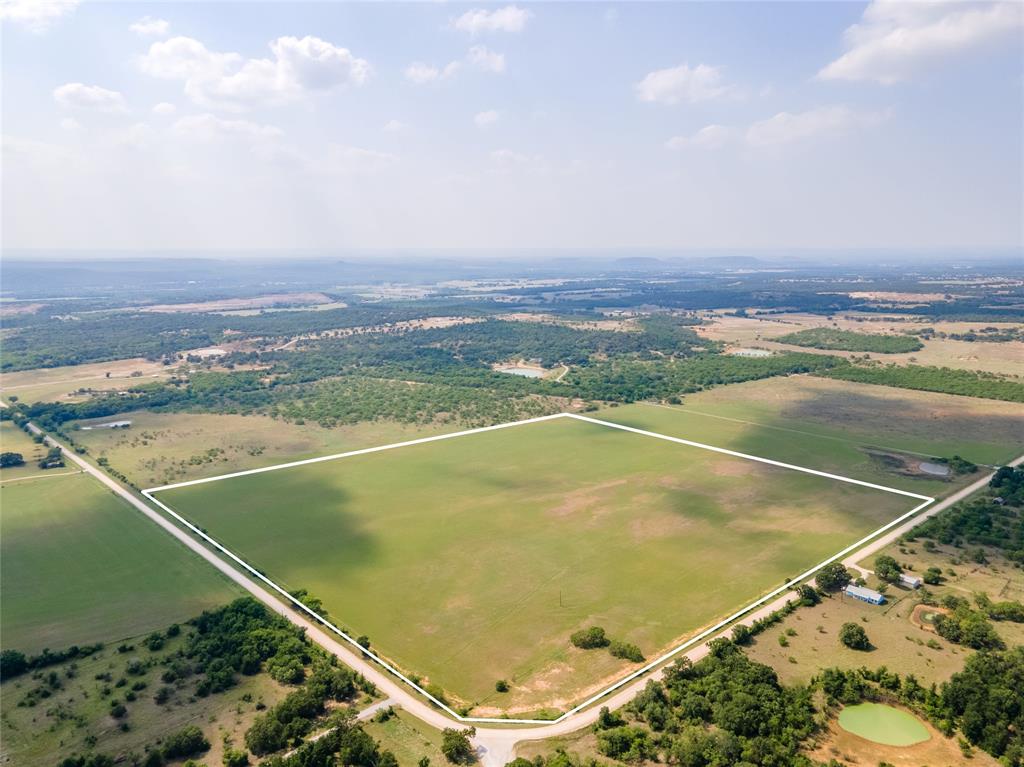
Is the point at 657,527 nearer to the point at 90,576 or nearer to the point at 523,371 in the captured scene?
the point at 90,576

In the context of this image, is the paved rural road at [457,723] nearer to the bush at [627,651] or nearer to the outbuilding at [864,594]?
the bush at [627,651]

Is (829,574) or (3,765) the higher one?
(829,574)

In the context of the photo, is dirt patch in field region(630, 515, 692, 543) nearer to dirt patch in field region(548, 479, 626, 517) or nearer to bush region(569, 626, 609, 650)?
dirt patch in field region(548, 479, 626, 517)

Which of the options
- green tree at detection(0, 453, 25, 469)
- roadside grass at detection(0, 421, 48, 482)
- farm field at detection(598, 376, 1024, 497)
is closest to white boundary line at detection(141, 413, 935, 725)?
farm field at detection(598, 376, 1024, 497)

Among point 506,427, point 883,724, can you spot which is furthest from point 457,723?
point 506,427

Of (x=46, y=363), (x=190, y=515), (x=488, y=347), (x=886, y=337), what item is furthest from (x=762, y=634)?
(x=46, y=363)

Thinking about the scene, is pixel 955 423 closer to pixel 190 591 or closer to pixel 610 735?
pixel 610 735
